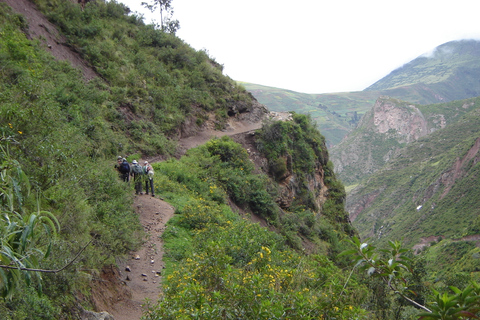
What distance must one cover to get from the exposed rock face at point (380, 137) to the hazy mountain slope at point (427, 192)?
23.6 metres

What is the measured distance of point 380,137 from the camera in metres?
148

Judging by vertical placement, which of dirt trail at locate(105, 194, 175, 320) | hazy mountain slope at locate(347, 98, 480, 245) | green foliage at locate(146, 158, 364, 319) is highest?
green foliage at locate(146, 158, 364, 319)

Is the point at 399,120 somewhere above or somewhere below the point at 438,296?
above

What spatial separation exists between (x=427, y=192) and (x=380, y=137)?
74.3 meters

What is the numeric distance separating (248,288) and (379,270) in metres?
1.74

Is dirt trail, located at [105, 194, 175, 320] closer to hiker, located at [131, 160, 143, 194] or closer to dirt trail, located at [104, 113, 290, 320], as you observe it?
dirt trail, located at [104, 113, 290, 320]

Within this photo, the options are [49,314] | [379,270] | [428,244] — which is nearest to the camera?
[379,270]

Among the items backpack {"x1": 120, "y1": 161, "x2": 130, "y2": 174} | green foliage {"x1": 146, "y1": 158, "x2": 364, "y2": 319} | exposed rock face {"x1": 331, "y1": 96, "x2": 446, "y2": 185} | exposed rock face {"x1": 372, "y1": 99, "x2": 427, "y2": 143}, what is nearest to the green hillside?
green foliage {"x1": 146, "y1": 158, "x2": 364, "y2": 319}

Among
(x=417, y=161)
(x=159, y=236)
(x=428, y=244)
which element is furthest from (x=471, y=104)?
(x=159, y=236)

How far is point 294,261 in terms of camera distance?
8.42 m

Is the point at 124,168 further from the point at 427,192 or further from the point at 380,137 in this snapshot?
the point at 380,137

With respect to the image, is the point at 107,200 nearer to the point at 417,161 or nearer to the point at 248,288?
the point at 248,288

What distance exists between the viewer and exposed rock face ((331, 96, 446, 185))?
138875 millimetres

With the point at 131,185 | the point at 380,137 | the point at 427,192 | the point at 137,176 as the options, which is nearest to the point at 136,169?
the point at 137,176
